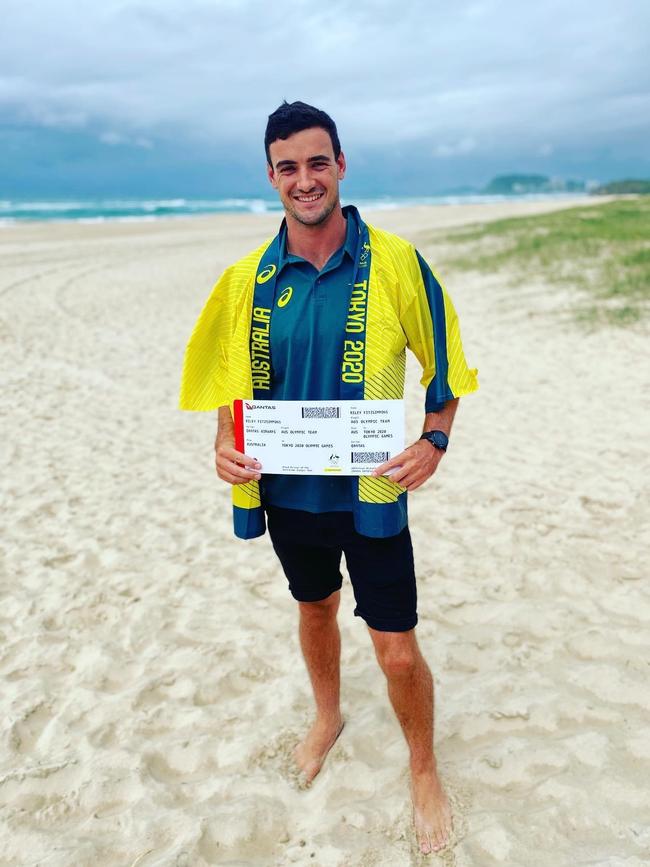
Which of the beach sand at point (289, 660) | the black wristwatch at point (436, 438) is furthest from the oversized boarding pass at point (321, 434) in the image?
the beach sand at point (289, 660)

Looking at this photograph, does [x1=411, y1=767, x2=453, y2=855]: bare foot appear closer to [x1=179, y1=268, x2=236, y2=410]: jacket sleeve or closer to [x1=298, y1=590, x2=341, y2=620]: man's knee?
[x1=298, y1=590, x2=341, y2=620]: man's knee

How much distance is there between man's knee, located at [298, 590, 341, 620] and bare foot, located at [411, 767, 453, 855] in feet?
2.04

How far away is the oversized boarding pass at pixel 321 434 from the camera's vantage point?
1981 mm

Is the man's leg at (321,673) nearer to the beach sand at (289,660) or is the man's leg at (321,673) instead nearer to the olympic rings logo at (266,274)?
the beach sand at (289,660)

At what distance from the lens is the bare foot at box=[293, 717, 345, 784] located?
2.67 meters

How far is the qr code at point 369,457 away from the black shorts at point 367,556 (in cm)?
23

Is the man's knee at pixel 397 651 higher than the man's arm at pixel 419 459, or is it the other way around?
the man's arm at pixel 419 459

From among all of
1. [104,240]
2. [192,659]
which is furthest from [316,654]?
[104,240]

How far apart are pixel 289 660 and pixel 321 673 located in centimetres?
68

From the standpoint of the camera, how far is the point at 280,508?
7.44 feet

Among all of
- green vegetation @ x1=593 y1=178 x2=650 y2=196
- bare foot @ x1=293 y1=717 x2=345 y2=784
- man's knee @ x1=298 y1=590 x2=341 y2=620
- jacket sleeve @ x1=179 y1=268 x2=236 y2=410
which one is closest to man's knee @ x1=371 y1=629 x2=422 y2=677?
man's knee @ x1=298 y1=590 x2=341 y2=620

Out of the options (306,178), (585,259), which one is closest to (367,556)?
(306,178)

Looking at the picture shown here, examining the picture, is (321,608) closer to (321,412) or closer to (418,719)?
(418,719)

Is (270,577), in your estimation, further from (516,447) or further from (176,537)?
(516,447)
